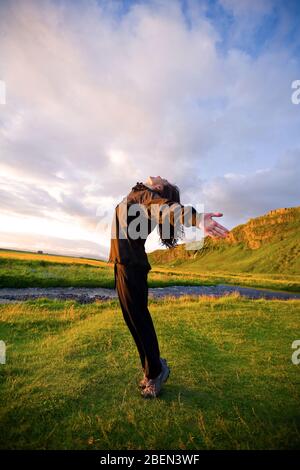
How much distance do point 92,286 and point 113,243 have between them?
1378 inches

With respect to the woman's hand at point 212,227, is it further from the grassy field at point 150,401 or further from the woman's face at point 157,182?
the grassy field at point 150,401

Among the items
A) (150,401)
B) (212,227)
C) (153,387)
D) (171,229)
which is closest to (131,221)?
(171,229)

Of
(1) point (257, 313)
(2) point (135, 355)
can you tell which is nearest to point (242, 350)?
(2) point (135, 355)

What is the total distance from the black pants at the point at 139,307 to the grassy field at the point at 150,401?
70cm

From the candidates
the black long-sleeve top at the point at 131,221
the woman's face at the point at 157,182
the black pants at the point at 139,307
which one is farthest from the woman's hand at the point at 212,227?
the black pants at the point at 139,307

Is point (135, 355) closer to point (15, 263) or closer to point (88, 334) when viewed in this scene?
point (88, 334)

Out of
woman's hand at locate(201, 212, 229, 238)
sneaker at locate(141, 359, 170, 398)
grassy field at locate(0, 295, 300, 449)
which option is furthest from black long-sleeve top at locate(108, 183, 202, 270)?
grassy field at locate(0, 295, 300, 449)

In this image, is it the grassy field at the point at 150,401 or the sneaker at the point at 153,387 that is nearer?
the grassy field at the point at 150,401

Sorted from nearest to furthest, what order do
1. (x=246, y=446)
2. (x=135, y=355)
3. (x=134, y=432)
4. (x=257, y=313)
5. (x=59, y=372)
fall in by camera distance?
(x=246, y=446)
(x=134, y=432)
(x=59, y=372)
(x=135, y=355)
(x=257, y=313)

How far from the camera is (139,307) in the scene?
4789 millimetres

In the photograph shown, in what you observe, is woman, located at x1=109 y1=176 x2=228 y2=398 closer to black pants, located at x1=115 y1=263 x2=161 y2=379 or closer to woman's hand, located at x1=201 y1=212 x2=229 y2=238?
black pants, located at x1=115 y1=263 x2=161 y2=379

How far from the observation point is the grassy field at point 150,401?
3.73m

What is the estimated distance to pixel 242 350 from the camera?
771 cm

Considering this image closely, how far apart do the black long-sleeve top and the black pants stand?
0.18 m
